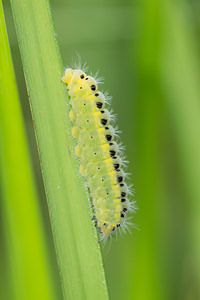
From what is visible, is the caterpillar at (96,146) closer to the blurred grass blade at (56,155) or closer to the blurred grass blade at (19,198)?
the blurred grass blade at (19,198)

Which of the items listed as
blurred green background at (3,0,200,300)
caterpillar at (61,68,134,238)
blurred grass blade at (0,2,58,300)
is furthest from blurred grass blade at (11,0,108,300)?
blurred green background at (3,0,200,300)

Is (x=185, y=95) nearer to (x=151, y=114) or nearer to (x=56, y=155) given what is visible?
(x=151, y=114)

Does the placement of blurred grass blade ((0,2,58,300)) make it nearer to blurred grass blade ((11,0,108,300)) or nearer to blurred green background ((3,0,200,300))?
blurred grass blade ((11,0,108,300))

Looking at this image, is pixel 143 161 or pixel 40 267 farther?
pixel 143 161

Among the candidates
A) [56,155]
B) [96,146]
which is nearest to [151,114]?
[96,146]

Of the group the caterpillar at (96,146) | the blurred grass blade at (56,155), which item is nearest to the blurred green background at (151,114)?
the caterpillar at (96,146)

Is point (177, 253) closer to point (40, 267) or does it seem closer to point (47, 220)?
point (47, 220)

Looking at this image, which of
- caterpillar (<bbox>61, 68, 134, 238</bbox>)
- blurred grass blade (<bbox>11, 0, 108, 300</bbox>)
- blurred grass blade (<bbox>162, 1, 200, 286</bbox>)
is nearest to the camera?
blurred grass blade (<bbox>11, 0, 108, 300</bbox>)

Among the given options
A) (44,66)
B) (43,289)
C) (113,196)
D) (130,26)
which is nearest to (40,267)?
(43,289)
